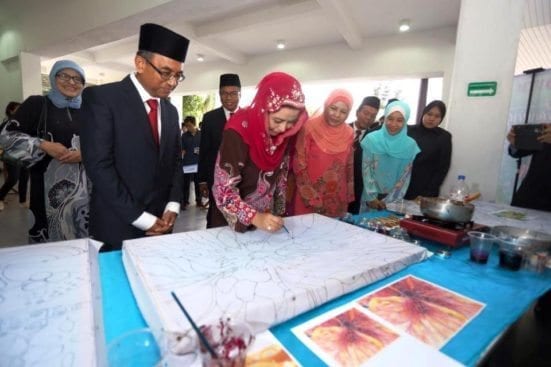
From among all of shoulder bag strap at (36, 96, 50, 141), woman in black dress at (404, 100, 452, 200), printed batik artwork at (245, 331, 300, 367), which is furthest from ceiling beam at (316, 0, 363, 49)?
printed batik artwork at (245, 331, 300, 367)

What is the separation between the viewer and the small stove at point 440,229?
3.98ft

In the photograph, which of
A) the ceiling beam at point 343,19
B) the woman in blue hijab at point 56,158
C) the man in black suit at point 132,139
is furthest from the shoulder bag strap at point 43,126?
the ceiling beam at point 343,19

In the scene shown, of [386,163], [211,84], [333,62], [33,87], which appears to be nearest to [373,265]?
[386,163]

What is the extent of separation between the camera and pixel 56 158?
163 cm

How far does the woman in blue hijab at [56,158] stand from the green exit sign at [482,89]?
2663mm

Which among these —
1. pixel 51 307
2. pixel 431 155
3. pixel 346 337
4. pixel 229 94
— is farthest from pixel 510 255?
pixel 229 94

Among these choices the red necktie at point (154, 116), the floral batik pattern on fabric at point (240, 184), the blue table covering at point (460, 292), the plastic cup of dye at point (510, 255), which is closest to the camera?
the blue table covering at point (460, 292)

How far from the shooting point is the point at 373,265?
37.0 inches

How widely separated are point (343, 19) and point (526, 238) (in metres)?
3.91

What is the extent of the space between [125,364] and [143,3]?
3.99 metres

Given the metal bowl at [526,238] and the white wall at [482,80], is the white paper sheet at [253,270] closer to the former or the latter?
the metal bowl at [526,238]

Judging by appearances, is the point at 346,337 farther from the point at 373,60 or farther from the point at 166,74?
the point at 373,60

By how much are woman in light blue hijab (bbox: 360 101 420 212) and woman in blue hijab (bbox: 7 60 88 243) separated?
181 cm

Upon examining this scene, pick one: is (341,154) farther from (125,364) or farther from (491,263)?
(125,364)
